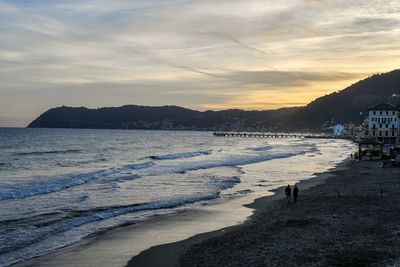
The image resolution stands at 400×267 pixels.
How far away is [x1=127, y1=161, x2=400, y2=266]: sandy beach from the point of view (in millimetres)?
14875

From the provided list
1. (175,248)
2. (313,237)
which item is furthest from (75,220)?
(313,237)

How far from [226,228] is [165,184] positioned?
55.5 feet

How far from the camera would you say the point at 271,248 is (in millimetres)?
16422

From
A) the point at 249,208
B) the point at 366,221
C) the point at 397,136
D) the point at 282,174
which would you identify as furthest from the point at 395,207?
the point at 397,136

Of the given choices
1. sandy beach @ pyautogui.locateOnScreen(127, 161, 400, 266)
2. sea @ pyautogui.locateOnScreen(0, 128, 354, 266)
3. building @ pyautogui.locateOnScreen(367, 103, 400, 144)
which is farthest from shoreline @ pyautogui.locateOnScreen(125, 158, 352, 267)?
building @ pyautogui.locateOnScreen(367, 103, 400, 144)

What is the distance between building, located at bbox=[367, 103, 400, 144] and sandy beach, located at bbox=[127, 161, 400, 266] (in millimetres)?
91404

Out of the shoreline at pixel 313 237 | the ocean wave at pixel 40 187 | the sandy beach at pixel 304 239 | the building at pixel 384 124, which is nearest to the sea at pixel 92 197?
the ocean wave at pixel 40 187

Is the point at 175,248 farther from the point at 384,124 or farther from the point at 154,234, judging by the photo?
the point at 384,124

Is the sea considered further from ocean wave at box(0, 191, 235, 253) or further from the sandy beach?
the sandy beach

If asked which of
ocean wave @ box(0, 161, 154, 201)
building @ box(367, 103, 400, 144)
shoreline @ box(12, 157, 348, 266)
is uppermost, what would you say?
building @ box(367, 103, 400, 144)

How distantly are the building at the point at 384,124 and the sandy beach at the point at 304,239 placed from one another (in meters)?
91.4

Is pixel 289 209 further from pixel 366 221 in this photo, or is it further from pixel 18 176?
pixel 18 176

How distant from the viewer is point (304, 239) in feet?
57.9

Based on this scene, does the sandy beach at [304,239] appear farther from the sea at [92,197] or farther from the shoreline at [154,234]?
the sea at [92,197]
